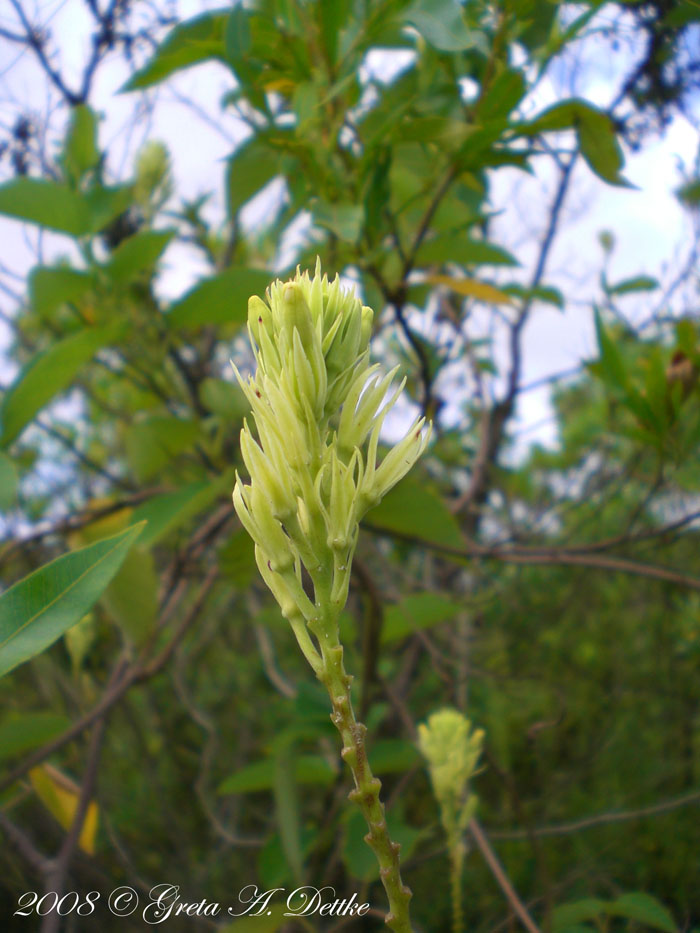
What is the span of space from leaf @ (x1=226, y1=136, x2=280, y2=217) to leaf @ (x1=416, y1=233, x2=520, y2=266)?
13.0 inches

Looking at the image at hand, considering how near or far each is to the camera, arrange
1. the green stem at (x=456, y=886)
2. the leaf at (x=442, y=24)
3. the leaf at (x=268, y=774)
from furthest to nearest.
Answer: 1. the leaf at (x=268, y=774)
2. the green stem at (x=456, y=886)
3. the leaf at (x=442, y=24)

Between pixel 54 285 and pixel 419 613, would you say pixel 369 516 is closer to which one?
pixel 419 613

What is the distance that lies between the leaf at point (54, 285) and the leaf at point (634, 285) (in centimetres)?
142

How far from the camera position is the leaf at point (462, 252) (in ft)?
4.23

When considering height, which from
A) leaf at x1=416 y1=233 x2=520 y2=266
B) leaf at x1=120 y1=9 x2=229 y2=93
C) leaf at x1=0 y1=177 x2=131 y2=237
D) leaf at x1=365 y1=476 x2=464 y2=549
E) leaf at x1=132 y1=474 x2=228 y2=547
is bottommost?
leaf at x1=365 y1=476 x2=464 y2=549

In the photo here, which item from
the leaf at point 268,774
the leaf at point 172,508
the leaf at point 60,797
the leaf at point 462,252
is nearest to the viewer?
the leaf at point 172,508

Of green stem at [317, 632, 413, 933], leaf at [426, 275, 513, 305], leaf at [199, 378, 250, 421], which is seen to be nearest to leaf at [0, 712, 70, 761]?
leaf at [199, 378, 250, 421]

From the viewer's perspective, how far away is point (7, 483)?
94 cm

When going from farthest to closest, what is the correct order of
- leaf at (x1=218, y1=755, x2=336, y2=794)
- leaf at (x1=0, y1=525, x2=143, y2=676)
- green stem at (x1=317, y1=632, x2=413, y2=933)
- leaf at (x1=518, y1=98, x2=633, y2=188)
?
1. leaf at (x1=218, y1=755, x2=336, y2=794)
2. leaf at (x1=518, y1=98, x2=633, y2=188)
3. leaf at (x1=0, y1=525, x2=143, y2=676)
4. green stem at (x1=317, y1=632, x2=413, y2=933)

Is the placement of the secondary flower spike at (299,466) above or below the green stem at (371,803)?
above

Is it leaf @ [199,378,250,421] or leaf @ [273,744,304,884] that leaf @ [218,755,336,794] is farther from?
leaf @ [199,378,250,421]

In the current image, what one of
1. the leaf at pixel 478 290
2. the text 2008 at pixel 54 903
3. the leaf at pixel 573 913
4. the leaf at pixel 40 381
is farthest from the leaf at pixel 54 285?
the leaf at pixel 573 913

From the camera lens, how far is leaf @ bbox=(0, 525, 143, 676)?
1.76ft

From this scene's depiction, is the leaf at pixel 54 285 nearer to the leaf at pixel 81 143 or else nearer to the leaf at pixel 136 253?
the leaf at pixel 136 253
